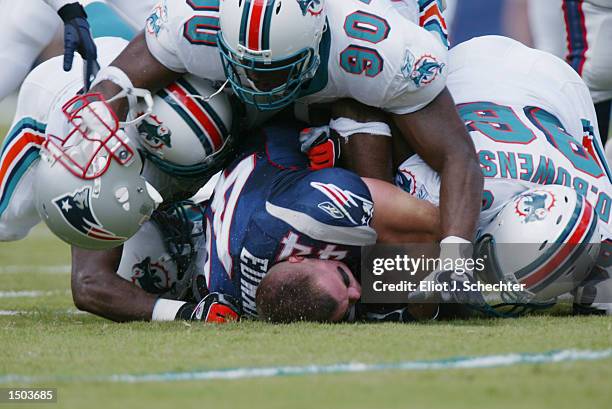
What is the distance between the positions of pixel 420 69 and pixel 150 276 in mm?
1415

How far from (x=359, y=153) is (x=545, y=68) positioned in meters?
1.20

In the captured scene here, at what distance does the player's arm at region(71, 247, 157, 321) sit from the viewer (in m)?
3.99

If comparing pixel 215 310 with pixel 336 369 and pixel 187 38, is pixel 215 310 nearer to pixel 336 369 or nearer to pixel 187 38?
pixel 187 38

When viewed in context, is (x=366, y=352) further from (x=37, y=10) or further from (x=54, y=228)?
(x=37, y=10)

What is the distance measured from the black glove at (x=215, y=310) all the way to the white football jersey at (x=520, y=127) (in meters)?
0.79

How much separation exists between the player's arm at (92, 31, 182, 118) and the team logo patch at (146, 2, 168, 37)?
0.07m

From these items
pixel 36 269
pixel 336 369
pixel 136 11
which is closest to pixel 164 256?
pixel 136 11

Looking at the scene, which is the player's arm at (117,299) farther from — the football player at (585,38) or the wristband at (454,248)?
the football player at (585,38)

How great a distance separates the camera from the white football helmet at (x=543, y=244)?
377 centimetres

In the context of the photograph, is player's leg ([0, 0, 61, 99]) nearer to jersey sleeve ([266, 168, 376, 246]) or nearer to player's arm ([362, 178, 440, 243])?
jersey sleeve ([266, 168, 376, 246])

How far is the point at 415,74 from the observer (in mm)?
3801

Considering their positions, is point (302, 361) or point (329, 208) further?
point (329, 208)

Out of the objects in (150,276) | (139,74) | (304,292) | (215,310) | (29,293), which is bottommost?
(29,293)

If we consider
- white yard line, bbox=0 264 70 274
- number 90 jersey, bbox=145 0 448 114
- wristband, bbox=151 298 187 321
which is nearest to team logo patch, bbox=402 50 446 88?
number 90 jersey, bbox=145 0 448 114
